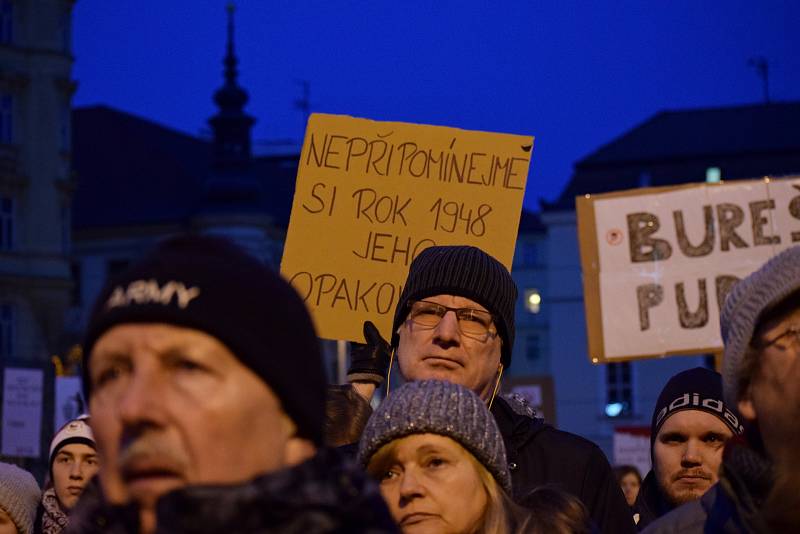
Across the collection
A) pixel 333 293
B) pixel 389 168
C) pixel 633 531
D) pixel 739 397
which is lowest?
pixel 633 531

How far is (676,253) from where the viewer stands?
8.52 metres

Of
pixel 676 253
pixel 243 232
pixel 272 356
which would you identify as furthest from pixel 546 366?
pixel 272 356

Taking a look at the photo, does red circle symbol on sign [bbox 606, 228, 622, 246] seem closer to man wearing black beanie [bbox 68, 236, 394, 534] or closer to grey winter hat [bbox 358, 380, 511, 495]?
grey winter hat [bbox 358, 380, 511, 495]

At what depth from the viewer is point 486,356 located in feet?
16.1

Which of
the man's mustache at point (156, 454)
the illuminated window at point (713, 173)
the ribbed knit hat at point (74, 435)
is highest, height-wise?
the illuminated window at point (713, 173)

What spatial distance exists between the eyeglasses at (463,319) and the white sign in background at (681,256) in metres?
3.24

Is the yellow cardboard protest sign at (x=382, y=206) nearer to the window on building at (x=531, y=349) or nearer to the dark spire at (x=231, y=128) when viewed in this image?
the dark spire at (x=231, y=128)

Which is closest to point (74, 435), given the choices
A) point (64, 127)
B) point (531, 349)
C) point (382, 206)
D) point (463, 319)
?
point (382, 206)

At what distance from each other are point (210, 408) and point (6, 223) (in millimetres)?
56281

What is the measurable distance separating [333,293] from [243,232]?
68768 millimetres

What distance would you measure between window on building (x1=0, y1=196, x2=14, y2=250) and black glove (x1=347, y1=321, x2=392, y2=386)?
52709mm

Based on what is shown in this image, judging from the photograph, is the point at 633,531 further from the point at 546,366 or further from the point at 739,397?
the point at 546,366

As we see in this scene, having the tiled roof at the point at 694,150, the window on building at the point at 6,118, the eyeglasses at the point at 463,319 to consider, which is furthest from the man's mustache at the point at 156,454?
the window on building at the point at 6,118

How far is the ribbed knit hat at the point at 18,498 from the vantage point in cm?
590
